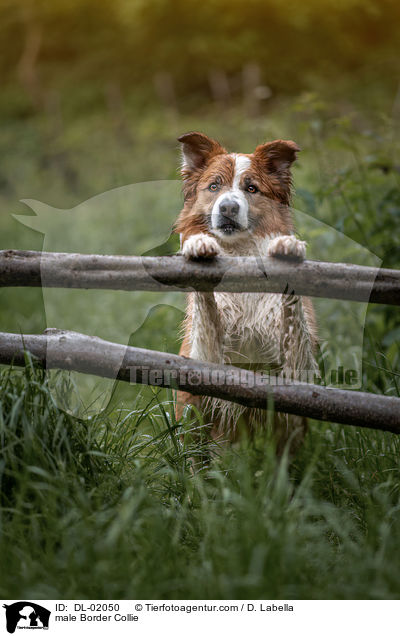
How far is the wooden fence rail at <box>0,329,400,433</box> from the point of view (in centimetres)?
219

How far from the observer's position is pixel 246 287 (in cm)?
224

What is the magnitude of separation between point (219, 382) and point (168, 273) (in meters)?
0.45

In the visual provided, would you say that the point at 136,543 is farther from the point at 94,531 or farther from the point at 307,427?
the point at 307,427

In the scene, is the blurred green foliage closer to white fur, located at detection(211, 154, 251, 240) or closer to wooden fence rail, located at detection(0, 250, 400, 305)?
white fur, located at detection(211, 154, 251, 240)

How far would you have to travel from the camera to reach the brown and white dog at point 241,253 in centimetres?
298

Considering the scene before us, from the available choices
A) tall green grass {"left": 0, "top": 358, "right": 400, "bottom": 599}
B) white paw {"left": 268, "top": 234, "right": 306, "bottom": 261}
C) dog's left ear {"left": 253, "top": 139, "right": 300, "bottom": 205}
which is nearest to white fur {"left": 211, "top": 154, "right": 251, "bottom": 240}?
dog's left ear {"left": 253, "top": 139, "right": 300, "bottom": 205}

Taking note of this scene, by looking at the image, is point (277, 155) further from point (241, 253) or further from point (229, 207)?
point (241, 253)

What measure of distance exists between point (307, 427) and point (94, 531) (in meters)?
1.64

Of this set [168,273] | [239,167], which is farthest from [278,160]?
[168,273]

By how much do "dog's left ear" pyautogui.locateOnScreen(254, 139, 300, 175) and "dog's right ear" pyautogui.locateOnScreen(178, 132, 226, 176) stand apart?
9.5 inches

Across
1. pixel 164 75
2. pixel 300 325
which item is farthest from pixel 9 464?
pixel 164 75

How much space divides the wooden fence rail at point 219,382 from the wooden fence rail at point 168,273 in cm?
25

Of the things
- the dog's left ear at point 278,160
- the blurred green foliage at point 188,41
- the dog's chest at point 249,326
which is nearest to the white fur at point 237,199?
the dog's left ear at point 278,160
